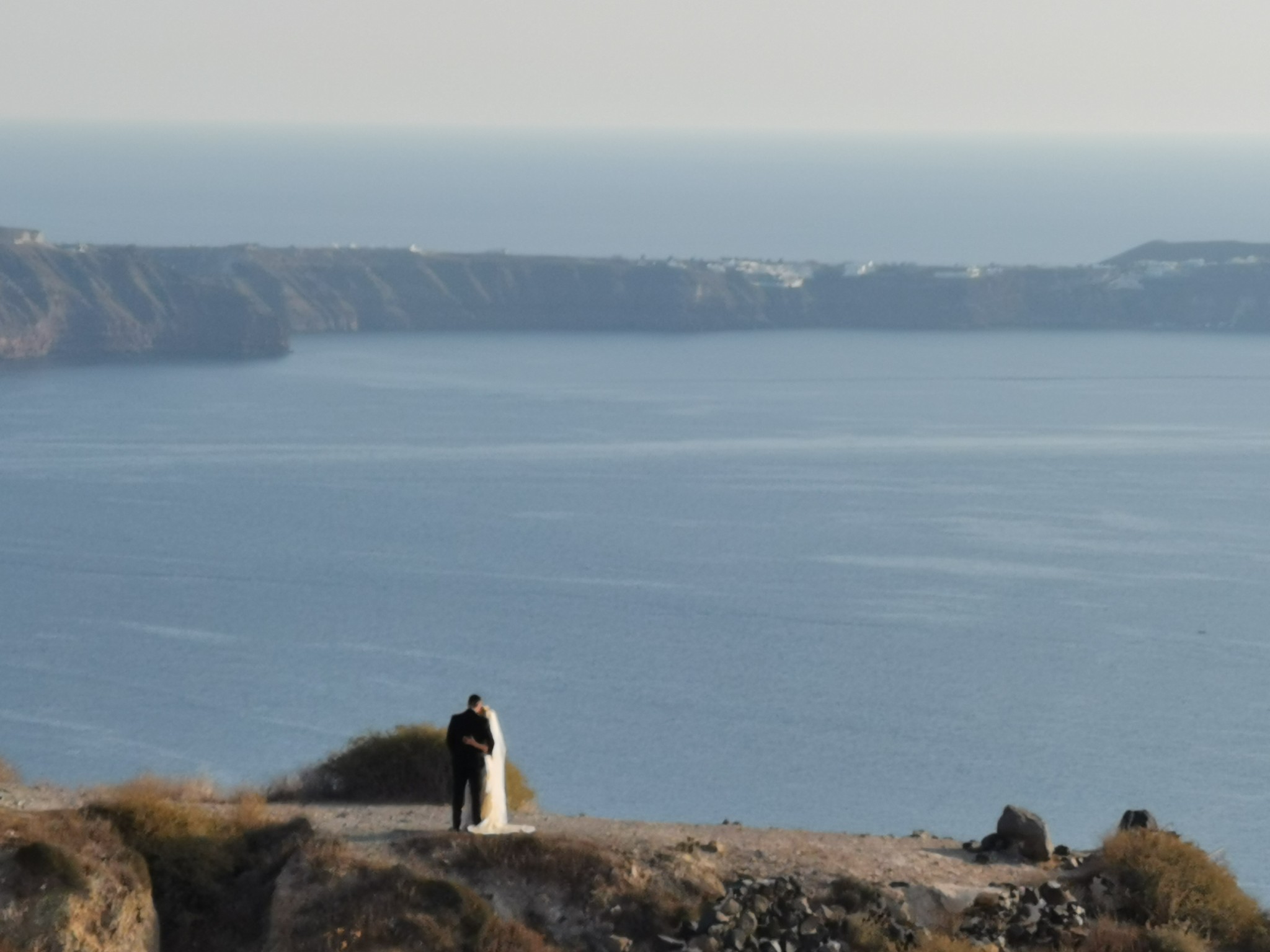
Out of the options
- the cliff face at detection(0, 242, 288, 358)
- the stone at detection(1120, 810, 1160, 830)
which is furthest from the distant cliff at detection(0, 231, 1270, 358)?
the stone at detection(1120, 810, 1160, 830)

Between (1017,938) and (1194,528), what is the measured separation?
225 ft

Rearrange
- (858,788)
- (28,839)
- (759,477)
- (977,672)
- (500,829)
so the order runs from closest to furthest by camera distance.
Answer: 1. (28,839)
2. (500,829)
3. (858,788)
4. (977,672)
5. (759,477)

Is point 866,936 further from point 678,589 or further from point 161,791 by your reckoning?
point 678,589

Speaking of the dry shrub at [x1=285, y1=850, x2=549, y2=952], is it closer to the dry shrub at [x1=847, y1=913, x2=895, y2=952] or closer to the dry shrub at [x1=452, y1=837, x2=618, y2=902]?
the dry shrub at [x1=452, y1=837, x2=618, y2=902]

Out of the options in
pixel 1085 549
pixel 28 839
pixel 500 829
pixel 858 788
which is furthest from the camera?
pixel 1085 549

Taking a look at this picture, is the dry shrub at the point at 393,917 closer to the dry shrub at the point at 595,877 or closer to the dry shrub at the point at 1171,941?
the dry shrub at the point at 595,877

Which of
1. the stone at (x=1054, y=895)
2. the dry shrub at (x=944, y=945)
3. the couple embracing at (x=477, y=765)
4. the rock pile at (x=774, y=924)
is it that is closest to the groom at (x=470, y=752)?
the couple embracing at (x=477, y=765)

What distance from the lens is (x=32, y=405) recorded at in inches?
4486

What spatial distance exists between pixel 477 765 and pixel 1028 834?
4.77m

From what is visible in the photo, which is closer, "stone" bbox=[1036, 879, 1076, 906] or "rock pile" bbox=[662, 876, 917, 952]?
"rock pile" bbox=[662, 876, 917, 952]

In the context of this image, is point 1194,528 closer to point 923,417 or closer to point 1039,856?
point 923,417

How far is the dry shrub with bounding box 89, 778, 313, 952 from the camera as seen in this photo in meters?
15.5

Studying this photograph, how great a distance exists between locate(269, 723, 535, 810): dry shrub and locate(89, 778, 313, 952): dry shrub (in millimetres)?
2866

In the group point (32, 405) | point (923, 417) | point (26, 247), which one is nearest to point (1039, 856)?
point (923, 417)
